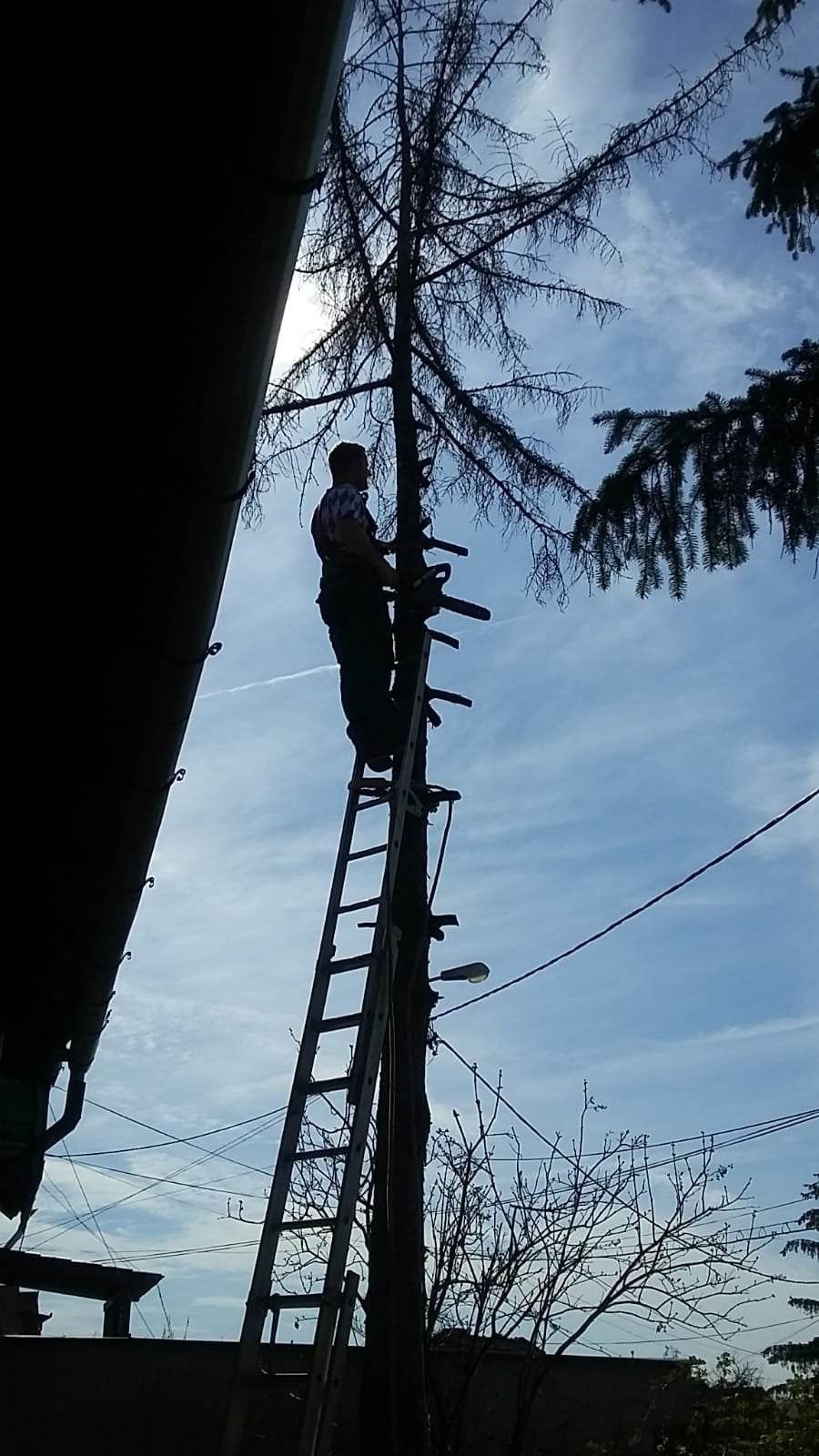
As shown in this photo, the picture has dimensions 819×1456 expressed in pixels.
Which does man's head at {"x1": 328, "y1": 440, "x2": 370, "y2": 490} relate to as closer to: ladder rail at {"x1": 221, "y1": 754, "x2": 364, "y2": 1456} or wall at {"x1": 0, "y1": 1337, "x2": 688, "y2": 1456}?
ladder rail at {"x1": 221, "y1": 754, "x2": 364, "y2": 1456}

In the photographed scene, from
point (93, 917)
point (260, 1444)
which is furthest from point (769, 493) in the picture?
point (260, 1444)

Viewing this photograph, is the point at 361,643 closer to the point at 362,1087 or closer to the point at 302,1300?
the point at 362,1087

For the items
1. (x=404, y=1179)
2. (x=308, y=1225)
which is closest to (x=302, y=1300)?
(x=308, y=1225)

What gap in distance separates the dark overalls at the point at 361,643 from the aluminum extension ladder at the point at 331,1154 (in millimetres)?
189

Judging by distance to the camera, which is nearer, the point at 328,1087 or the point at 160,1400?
the point at 328,1087

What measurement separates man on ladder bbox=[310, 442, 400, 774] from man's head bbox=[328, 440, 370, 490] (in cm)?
16

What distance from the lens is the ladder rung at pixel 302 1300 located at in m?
4.65

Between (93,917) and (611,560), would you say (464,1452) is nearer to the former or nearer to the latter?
(93,917)

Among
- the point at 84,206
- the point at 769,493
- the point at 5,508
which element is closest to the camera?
the point at 84,206

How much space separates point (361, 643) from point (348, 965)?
1.57 m

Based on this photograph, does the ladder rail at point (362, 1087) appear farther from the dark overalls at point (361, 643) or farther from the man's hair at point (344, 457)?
the man's hair at point (344, 457)

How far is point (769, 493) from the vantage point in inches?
276

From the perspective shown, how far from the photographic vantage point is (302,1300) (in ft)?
15.6

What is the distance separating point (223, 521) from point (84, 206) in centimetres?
117
